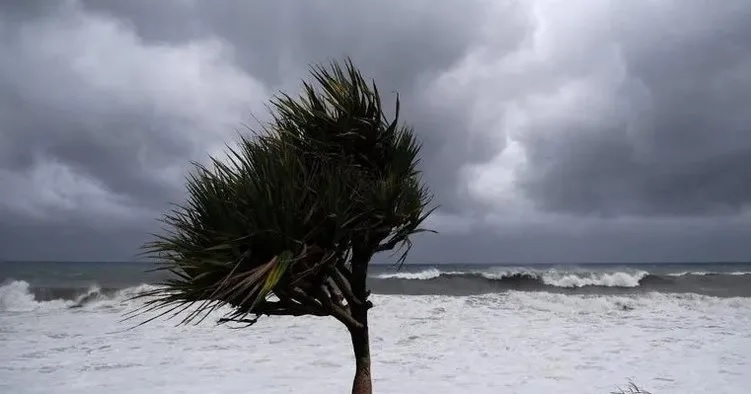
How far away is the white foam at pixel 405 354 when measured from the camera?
34.5 ft

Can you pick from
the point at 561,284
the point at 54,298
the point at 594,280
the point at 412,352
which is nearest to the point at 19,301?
the point at 54,298

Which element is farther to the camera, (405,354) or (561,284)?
(561,284)

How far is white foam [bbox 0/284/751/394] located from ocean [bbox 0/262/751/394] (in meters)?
0.03

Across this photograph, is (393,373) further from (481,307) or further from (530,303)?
(530,303)

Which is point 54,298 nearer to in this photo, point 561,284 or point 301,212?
point 561,284

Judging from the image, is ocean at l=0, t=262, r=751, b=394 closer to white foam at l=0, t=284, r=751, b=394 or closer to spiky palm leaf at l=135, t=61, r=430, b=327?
white foam at l=0, t=284, r=751, b=394

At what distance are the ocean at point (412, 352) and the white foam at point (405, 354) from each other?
3 cm

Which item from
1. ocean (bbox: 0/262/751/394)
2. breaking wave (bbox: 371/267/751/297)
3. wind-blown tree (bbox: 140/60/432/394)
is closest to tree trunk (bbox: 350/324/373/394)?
wind-blown tree (bbox: 140/60/432/394)

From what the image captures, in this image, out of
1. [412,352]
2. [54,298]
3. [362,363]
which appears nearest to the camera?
[362,363]

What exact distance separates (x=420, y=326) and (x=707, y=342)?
755 cm

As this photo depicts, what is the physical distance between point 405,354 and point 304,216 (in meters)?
9.86

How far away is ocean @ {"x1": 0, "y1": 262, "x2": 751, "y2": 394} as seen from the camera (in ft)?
34.6

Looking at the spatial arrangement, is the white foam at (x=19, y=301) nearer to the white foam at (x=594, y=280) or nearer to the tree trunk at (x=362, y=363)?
the tree trunk at (x=362, y=363)

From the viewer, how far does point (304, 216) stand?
4152mm
